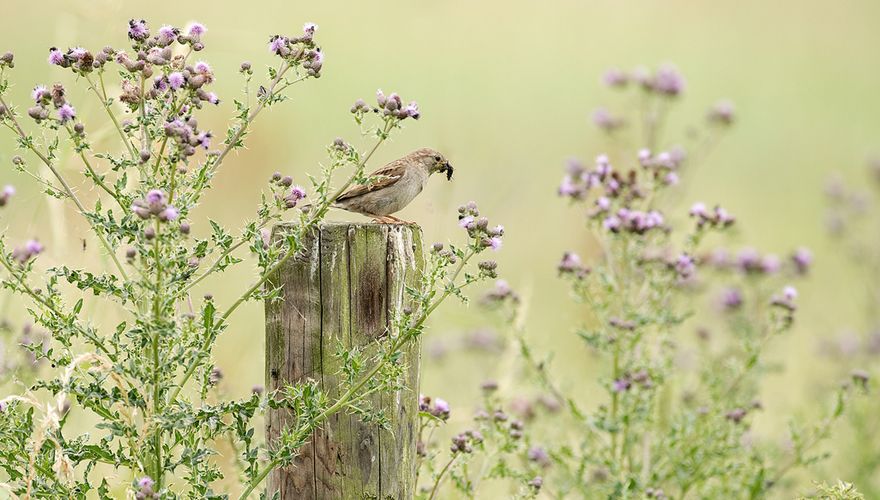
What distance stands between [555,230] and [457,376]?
7.01 m

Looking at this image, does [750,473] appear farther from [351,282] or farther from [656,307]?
[351,282]

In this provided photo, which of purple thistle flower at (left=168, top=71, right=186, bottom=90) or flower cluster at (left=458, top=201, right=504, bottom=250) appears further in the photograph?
flower cluster at (left=458, top=201, right=504, bottom=250)

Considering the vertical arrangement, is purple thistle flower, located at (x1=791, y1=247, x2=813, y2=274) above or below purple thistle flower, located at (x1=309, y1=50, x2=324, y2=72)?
above

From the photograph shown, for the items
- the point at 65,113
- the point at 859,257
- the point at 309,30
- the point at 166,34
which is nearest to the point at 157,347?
the point at 65,113

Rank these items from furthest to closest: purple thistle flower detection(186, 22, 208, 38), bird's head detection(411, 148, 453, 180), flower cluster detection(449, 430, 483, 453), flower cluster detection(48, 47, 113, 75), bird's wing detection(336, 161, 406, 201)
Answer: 1. bird's head detection(411, 148, 453, 180)
2. bird's wing detection(336, 161, 406, 201)
3. flower cluster detection(449, 430, 483, 453)
4. purple thistle flower detection(186, 22, 208, 38)
5. flower cluster detection(48, 47, 113, 75)

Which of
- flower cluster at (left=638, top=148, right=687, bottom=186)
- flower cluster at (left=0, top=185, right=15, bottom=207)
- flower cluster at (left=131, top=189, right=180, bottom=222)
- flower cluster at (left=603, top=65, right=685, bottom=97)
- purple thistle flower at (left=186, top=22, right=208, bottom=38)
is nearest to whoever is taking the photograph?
flower cluster at (left=131, top=189, right=180, bottom=222)

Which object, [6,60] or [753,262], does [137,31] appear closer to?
[6,60]

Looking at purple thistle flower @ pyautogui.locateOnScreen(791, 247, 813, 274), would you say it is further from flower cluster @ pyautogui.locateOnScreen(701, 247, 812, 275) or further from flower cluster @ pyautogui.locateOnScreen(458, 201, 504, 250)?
flower cluster @ pyautogui.locateOnScreen(458, 201, 504, 250)

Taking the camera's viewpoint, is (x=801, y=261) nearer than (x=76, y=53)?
No

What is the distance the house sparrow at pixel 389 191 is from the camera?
4699 mm

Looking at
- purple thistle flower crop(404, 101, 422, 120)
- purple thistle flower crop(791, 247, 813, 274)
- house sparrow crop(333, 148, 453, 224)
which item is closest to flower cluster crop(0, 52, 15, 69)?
purple thistle flower crop(404, 101, 422, 120)

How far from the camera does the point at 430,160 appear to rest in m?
4.95

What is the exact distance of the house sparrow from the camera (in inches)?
185

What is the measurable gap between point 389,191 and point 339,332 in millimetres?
1227
